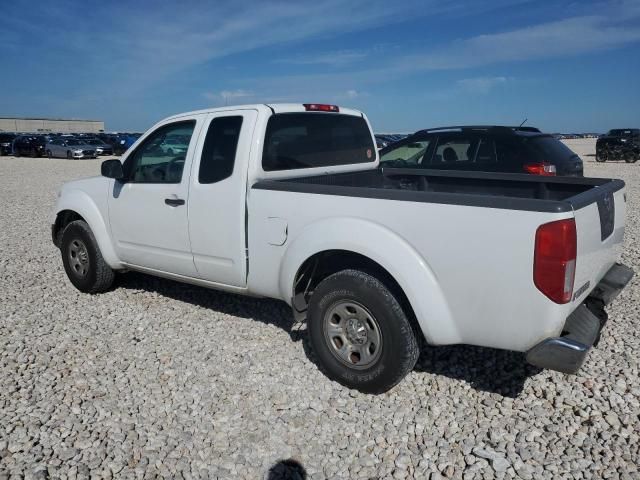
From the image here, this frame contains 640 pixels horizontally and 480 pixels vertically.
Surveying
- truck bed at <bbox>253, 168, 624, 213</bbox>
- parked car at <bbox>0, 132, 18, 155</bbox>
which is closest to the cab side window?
truck bed at <bbox>253, 168, 624, 213</bbox>

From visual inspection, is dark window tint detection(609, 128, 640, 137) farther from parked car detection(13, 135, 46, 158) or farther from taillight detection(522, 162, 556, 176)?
parked car detection(13, 135, 46, 158)

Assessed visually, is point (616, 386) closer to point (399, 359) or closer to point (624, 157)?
point (399, 359)

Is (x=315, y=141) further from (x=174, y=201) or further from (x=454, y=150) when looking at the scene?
(x=454, y=150)

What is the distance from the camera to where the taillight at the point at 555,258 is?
2.71 m

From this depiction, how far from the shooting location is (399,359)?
3311 millimetres

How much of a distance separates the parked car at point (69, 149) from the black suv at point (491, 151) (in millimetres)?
29327

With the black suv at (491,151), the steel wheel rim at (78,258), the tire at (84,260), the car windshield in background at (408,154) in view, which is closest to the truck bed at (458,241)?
the tire at (84,260)

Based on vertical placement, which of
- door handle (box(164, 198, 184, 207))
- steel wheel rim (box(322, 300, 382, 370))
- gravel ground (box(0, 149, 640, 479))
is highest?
door handle (box(164, 198, 184, 207))

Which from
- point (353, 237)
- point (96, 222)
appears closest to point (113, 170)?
point (96, 222)

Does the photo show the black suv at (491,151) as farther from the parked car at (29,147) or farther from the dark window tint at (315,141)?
the parked car at (29,147)

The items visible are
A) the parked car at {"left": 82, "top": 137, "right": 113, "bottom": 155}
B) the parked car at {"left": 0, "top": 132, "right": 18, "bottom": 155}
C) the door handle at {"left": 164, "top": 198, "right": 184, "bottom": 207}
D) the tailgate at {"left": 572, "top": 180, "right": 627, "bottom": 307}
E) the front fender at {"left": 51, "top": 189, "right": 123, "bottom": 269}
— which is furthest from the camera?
the parked car at {"left": 0, "top": 132, "right": 18, "bottom": 155}

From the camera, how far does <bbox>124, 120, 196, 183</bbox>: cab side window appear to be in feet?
15.2

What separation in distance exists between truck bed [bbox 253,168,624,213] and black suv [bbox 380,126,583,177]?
2841mm

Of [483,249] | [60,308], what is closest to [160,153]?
[60,308]
